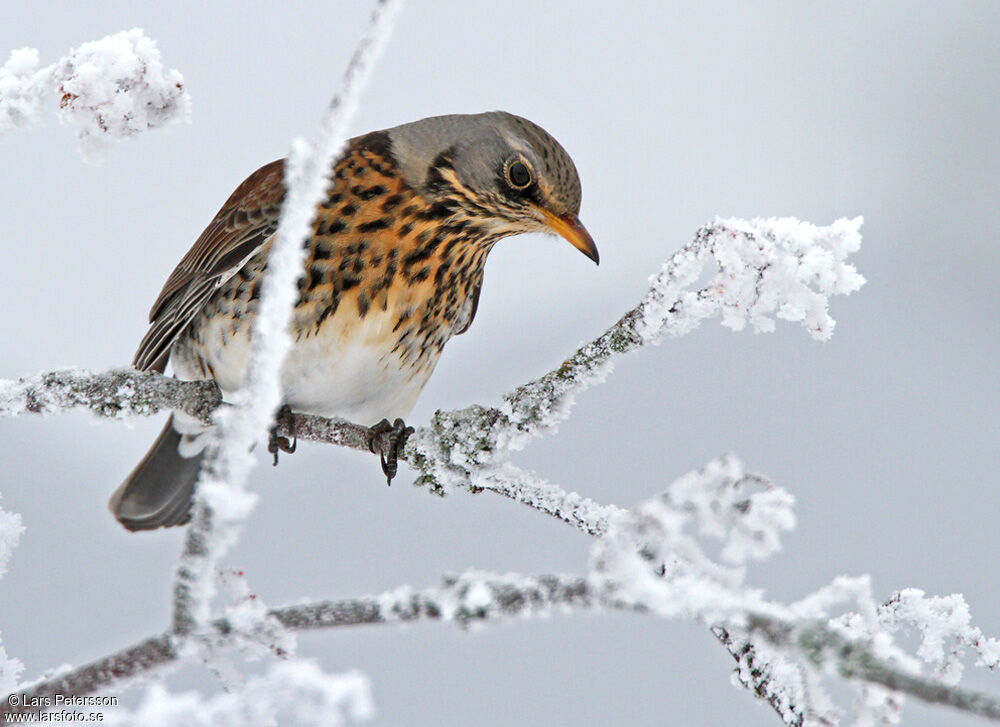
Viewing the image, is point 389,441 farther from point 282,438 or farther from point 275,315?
point 275,315

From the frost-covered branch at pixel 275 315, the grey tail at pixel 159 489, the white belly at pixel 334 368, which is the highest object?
the white belly at pixel 334 368

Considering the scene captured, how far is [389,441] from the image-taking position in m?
1.68

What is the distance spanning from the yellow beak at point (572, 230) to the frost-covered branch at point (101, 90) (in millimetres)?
759

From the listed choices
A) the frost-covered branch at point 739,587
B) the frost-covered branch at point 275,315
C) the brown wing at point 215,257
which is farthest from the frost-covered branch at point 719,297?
the brown wing at point 215,257

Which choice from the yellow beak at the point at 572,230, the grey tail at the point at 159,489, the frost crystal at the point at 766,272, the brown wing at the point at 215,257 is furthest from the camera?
the grey tail at the point at 159,489

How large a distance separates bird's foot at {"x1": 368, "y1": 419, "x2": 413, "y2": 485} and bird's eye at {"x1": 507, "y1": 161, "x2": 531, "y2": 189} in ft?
1.42

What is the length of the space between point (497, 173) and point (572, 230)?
158 mm

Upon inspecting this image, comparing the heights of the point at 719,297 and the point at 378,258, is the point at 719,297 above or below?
below

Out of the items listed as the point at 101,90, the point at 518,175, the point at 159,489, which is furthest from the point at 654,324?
the point at 159,489

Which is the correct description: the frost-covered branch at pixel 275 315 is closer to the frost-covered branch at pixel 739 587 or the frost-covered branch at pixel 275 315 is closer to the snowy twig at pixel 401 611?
the snowy twig at pixel 401 611

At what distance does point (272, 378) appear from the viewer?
1.91 feet

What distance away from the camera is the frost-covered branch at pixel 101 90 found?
97 centimetres

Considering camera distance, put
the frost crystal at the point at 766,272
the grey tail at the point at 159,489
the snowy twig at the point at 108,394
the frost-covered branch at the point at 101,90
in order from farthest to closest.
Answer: the grey tail at the point at 159,489
the snowy twig at the point at 108,394
the frost-covered branch at the point at 101,90
the frost crystal at the point at 766,272

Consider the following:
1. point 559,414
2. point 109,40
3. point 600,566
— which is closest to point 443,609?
point 600,566
